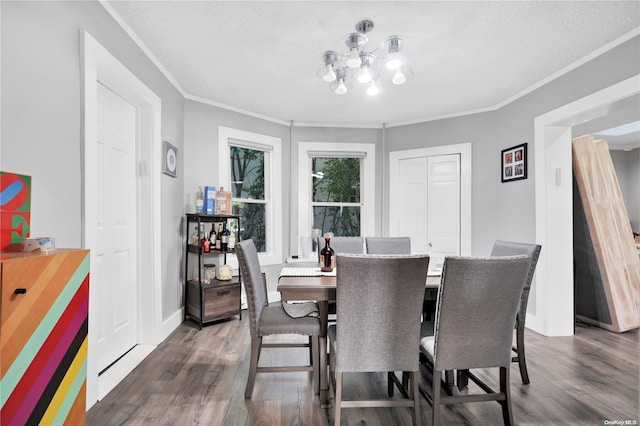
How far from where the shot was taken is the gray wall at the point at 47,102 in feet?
4.84

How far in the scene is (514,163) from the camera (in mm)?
3760

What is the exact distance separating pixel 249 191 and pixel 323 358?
2.85 m

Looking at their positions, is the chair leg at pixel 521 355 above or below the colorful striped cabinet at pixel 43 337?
below

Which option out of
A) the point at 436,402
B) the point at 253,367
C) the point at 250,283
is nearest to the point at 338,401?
the point at 436,402

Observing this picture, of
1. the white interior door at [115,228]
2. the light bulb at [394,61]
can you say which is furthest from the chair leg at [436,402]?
the white interior door at [115,228]

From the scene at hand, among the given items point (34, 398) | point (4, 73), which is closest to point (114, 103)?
point (4, 73)

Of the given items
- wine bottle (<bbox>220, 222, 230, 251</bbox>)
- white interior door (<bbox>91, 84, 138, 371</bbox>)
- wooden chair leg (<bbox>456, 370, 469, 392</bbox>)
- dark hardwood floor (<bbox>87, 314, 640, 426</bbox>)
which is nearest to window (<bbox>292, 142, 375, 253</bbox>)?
wine bottle (<bbox>220, 222, 230, 251</bbox>)

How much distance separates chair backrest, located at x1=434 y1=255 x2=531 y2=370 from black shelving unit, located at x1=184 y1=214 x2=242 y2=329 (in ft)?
8.09

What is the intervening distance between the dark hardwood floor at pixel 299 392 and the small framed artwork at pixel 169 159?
161 centimetres

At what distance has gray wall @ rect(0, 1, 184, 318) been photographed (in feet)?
4.84

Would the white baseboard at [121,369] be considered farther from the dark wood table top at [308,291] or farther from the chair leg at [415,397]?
the chair leg at [415,397]

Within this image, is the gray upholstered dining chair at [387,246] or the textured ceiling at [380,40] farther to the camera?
the gray upholstered dining chair at [387,246]

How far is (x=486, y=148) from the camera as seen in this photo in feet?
13.7

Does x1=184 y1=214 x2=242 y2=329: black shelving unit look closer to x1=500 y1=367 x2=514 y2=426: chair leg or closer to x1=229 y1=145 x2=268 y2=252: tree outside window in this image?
x1=229 y1=145 x2=268 y2=252: tree outside window
